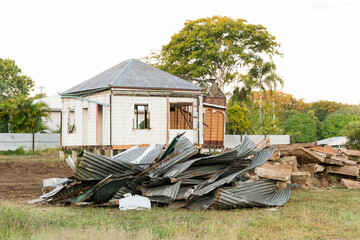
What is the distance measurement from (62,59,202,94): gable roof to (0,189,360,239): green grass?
482 inches

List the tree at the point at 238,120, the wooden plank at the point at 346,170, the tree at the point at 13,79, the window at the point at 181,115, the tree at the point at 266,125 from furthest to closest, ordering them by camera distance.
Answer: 1. the tree at the point at 13,79
2. the tree at the point at 266,125
3. the tree at the point at 238,120
4. the window at the point at 181,115
5. the wooden plank at the point at 346,170

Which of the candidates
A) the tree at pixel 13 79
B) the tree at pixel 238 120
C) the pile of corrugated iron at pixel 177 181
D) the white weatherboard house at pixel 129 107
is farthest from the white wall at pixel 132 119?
the tree at pixel 13 79

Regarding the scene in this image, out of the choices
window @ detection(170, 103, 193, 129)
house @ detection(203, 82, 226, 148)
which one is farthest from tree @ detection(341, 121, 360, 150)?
window @ detection(170, 103, 193, 129)

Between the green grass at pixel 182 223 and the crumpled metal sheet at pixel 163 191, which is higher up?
the crumpled metal sheet at pixel 163 191

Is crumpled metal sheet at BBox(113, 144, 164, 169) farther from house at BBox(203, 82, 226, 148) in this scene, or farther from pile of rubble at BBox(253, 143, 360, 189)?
house at BBox(203, 82, 226, 148)

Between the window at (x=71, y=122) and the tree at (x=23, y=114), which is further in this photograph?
the tree at (x=23, y=114)

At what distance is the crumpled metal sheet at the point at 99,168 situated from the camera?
952 cm

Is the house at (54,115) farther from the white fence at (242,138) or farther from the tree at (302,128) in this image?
the tree at (302,128)

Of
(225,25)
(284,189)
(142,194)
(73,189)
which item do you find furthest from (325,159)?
(225,25)

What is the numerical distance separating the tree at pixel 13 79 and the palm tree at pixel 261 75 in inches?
1331

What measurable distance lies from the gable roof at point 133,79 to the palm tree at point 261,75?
82.4ft

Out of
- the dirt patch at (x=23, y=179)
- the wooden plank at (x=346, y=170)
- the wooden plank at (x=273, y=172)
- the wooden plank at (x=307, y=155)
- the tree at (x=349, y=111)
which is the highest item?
the tree at (x=349, y=111)

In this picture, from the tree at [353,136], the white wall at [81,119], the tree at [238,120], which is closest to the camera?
the white wall at [81,119]

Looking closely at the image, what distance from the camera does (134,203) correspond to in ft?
30.8
